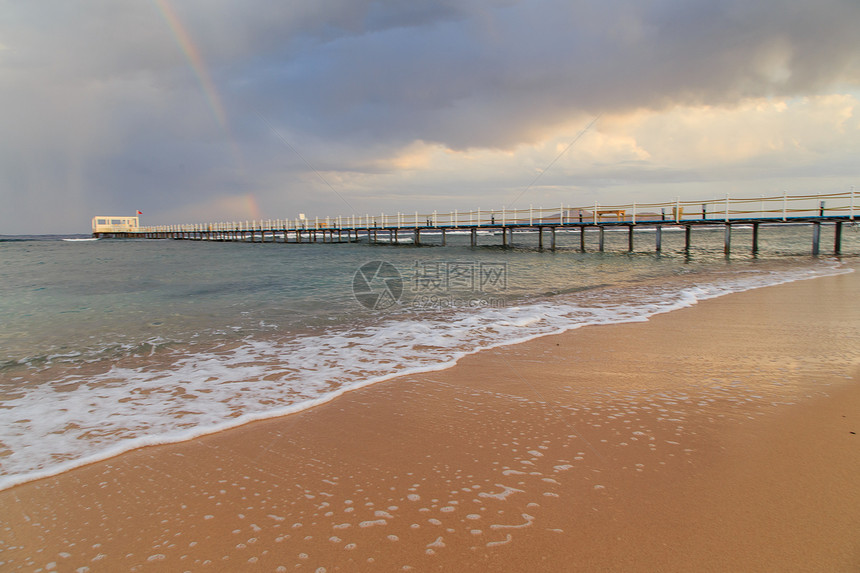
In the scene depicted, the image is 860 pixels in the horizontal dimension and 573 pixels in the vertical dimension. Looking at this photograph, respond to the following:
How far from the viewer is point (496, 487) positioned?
215cm

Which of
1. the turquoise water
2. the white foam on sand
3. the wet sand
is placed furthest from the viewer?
the turquoise water

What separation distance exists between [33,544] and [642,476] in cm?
283

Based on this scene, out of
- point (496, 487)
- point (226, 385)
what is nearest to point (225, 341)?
point (226, 385)

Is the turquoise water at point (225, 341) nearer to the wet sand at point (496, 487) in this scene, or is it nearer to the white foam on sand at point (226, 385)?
the white foam on sand at point (226, 385)

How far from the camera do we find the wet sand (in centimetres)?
170

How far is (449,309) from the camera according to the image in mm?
8180

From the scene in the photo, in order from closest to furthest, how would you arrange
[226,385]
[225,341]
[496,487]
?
[496,487] < [226,385] < [225,341]

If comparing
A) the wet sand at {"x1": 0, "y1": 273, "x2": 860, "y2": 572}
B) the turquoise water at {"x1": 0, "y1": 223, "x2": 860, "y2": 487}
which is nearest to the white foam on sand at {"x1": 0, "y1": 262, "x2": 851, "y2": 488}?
the turquoise water at {"x1": 0, "y1": 223, "x2": 860, "y2": 487}

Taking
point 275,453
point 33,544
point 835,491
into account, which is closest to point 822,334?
point 835,491

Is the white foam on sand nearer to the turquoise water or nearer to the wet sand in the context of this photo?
the turquoise water

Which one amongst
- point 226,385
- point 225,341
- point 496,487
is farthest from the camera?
point 225,341

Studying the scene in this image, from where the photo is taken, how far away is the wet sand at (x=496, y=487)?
5.58 feet

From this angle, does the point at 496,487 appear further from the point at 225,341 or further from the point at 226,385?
the point at 225,341

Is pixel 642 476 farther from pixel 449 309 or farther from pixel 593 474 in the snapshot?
pixel 449 309
